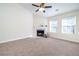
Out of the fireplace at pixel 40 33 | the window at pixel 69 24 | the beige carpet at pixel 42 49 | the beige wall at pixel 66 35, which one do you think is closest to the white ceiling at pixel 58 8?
the beige wall at pixel 66 35

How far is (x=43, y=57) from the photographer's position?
1.86 m

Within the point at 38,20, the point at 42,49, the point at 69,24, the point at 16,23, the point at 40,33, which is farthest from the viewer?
the point at 42,49

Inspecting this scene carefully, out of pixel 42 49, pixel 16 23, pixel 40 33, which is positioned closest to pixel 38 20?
pixel 40 33

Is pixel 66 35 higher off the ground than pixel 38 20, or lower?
lower

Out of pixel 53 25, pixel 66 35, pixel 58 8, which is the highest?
pixel 58 8

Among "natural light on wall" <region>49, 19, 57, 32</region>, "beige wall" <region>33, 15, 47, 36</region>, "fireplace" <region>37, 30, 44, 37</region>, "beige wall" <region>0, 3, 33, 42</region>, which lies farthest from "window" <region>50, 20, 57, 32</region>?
"beige wall" <region>0, 3, 33, 42</region>

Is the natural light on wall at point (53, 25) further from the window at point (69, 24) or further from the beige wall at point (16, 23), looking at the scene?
the beige wall at point (16, 23)

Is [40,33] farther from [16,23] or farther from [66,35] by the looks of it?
[16,23]

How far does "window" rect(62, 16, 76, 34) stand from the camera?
1966 mm

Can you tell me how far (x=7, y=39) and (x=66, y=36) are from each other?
1.50 m

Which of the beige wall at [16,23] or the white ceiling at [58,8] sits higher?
the white ceiling at [58,8]

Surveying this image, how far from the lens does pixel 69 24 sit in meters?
1.99

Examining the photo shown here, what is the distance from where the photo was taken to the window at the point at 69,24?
1966mm

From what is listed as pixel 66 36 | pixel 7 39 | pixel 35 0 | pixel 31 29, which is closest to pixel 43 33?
pixel 31 29
